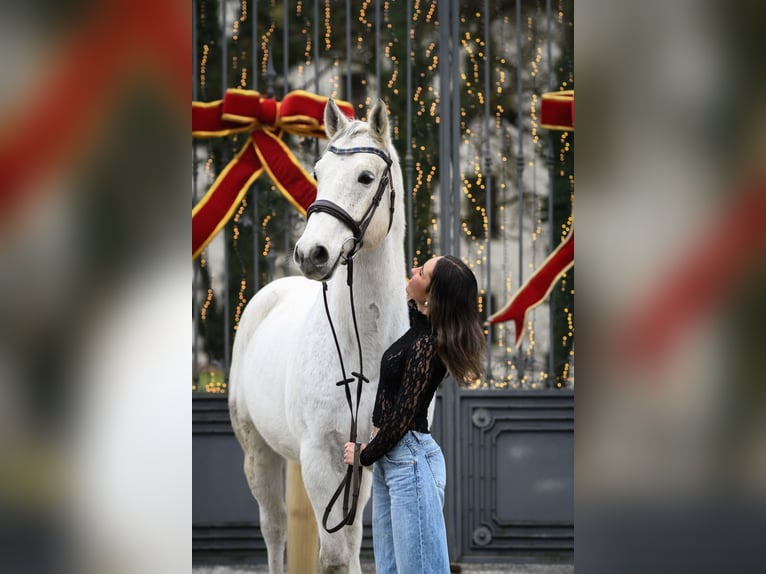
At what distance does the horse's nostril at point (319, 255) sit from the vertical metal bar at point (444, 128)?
2637 millimetres

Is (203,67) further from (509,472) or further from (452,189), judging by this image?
(509,472)

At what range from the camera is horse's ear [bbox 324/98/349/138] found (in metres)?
2.96

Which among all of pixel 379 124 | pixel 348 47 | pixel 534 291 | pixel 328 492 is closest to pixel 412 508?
pixel 328 492

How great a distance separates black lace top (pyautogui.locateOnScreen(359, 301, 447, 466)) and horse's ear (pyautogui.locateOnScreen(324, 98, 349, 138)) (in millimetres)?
735

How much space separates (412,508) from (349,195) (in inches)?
35.8

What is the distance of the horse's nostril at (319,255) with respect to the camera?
8.53 ft

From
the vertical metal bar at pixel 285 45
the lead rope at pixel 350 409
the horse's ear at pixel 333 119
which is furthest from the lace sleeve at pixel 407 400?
the vertical metal bar at pixel 285 45
